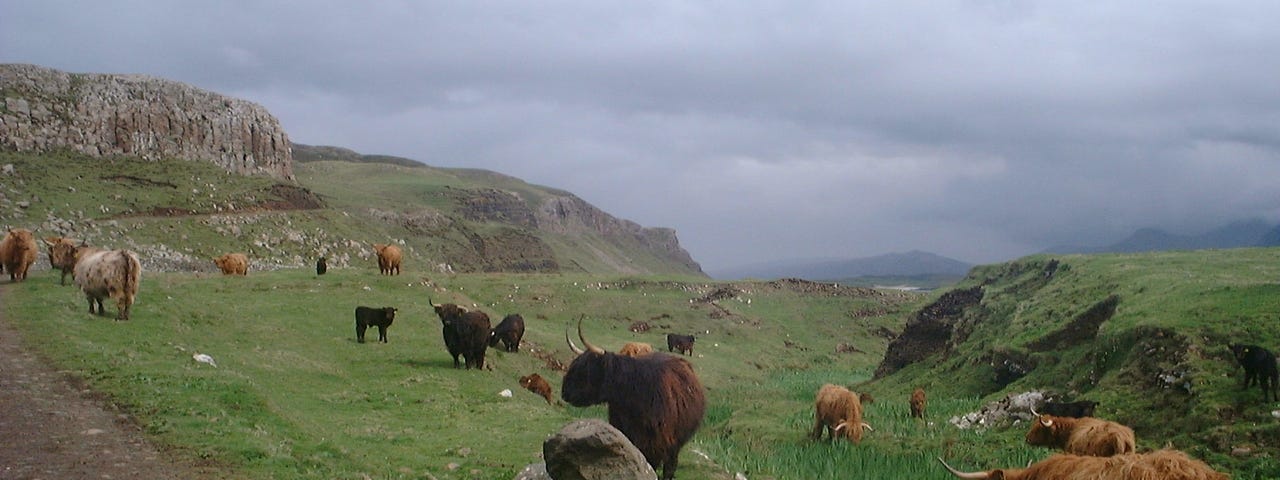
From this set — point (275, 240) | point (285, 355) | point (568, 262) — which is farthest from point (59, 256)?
point (568, 262)

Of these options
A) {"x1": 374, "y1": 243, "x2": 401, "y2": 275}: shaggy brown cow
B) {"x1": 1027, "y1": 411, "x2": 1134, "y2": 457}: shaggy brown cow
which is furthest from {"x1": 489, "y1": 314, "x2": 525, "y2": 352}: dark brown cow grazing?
{"x1": 1027, "y1": 411, "x2": 1134, "y2": 457}: shaggy brown cow

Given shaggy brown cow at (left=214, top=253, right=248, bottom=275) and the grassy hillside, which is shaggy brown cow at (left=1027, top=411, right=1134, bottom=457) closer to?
shaggy brown cow at (left=214, top=253, right=248, bottom=275)

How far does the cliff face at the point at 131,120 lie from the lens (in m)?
64.1

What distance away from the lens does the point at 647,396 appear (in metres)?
10.8

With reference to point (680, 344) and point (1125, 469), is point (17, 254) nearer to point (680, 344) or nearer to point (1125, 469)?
point (680, 344)

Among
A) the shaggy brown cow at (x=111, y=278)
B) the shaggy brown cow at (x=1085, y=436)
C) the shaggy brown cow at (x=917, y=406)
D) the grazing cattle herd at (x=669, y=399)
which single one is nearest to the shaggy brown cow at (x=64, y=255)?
the grazing cattle herd at (x=669, y=399)

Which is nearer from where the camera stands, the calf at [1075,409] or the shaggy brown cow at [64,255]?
the calf at [1075,409]

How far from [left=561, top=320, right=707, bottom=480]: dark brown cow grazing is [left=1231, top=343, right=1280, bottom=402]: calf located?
10.2 m

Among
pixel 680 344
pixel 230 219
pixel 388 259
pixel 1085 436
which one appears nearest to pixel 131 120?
pixel 230 219

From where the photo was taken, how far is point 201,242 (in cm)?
5459

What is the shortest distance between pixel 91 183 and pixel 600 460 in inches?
2591

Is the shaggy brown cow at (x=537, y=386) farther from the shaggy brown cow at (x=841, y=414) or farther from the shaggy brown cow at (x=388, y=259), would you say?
A: the shaggy brown cow at (x=388, y=259)

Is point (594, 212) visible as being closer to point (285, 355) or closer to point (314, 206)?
point (314, 206)

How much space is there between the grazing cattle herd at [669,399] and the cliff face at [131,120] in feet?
163
